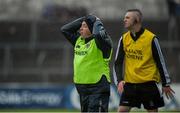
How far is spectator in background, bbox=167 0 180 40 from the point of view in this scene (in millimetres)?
23547

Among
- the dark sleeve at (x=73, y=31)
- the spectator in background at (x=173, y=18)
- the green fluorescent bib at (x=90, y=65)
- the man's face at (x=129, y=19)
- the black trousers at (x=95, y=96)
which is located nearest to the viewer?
the man's face at (x=129, y=19)

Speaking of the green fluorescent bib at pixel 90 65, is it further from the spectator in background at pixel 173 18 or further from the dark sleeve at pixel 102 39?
the spectator in background at pixel 173 18

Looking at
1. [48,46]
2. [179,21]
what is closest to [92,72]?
[48,46]

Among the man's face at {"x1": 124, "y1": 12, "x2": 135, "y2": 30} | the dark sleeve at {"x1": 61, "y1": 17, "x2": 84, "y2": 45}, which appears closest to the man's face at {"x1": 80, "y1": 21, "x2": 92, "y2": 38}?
the dark sleeve at {"x1": 61, "y1": 17, "x2": 84, "y2": 45}

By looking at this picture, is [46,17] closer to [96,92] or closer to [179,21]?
[179,21]

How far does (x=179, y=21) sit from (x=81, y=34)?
16.5 metres

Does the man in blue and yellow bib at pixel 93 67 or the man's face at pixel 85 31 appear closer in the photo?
the man in blue and yellow bib at pixel 93 67

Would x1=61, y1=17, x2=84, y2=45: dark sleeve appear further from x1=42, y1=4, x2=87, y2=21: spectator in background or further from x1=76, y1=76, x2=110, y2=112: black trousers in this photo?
x1=42, y1=4, x2=87, y2=21: spectator in background

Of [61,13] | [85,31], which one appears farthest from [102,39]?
[61,13]

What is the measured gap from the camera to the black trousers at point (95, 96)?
7816mm

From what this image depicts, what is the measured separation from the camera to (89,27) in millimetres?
7996

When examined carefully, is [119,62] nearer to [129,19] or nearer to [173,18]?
[129,19]

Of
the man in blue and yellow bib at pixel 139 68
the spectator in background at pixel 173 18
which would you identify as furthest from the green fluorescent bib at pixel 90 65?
the spectator in background at pixel 173 18

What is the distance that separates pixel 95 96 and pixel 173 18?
16932mm
